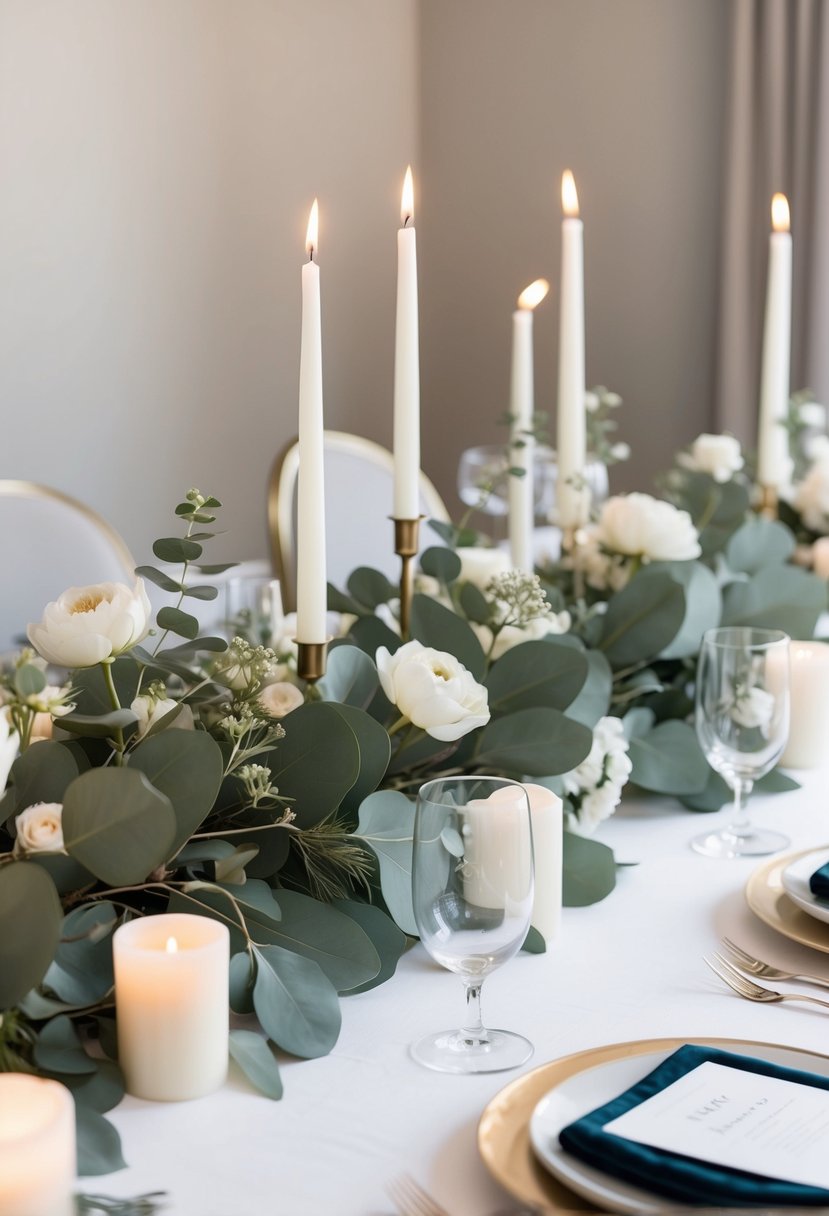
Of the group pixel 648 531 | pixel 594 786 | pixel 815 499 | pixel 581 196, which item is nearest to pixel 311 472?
pixel 594 786

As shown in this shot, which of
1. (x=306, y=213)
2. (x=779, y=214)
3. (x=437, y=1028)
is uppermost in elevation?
(x=306, y=213)

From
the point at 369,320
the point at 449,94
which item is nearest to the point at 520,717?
the point at 369,320

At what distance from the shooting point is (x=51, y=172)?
2.95 meters

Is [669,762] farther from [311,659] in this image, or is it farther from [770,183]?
[770,183]

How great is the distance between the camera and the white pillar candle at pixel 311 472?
2.83 feet

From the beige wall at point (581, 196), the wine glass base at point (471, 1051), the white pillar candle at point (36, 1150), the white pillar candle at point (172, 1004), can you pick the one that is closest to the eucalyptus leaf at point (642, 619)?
the wine glass base at point (471, 1051)

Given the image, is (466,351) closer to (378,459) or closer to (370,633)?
(378,459)

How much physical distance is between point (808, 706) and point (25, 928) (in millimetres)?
899

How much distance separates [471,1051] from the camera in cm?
74

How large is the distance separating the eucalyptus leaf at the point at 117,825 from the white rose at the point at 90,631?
0.38 feet

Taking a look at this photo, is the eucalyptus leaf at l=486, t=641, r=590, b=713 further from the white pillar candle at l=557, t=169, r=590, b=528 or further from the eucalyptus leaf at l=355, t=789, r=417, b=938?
the white pillar candle at l=557, t=169, r=590, b=528

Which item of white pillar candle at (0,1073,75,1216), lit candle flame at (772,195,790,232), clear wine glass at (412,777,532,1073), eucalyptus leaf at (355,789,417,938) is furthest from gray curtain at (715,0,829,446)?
white pillar candle at (0,1073,75,1216)

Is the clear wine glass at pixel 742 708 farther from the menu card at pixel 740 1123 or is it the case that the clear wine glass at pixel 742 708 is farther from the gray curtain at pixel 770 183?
the gray curtain at pixel 770 183

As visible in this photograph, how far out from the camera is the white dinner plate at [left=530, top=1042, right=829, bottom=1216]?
1.84 ft
